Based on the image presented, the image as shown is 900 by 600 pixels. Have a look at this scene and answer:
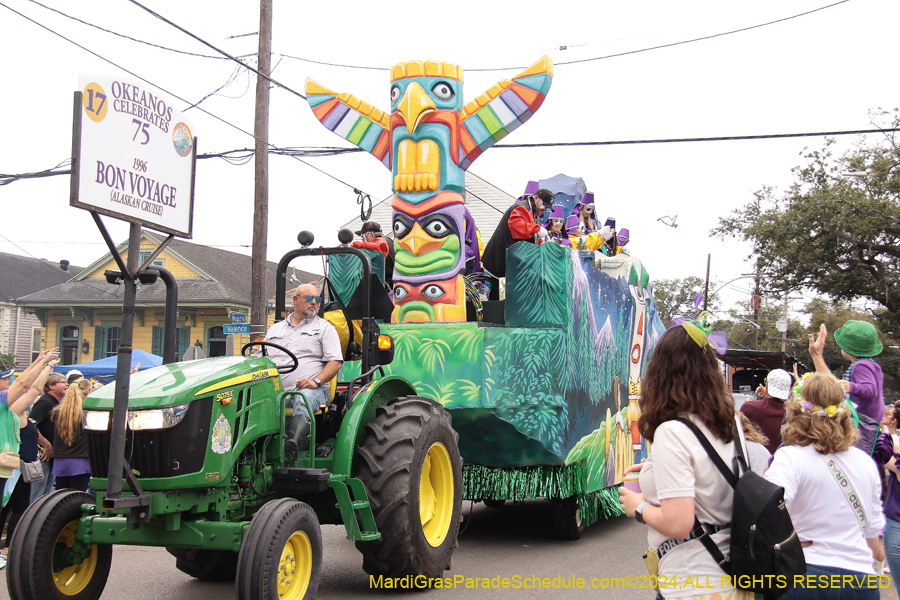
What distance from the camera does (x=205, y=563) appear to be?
5.70 metres

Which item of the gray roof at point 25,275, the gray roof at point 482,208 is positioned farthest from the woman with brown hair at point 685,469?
the gray roof at point 25,275

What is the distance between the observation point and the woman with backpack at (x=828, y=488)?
10.0 feet

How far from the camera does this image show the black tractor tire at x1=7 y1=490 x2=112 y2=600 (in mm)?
4141

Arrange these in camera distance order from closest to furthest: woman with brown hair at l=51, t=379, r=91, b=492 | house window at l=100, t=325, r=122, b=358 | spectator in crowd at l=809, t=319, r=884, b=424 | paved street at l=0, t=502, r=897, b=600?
spectator in crowd at l=809, t=319, r=884, b=424 < paved street at l=0, t=502, r=897, b=600 < woman with brown hair at l=51, t=379, r=91, b=492 < house window at l=100, t=325, r=122, b=358

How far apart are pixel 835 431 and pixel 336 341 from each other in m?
3.32

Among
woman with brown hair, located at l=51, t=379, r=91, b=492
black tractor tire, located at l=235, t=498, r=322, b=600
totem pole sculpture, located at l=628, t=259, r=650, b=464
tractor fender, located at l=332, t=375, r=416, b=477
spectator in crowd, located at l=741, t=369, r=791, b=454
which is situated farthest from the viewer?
totem pole sculpture, located at l=628, t=259, r=650, b=464

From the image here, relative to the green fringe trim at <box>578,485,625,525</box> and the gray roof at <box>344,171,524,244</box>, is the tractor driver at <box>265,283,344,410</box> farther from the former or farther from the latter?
the gray roof at <box>344,171,524,244</box>

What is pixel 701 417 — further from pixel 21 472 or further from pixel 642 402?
pixel 21 472

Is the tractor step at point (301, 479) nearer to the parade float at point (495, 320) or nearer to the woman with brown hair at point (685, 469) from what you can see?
the parade float at point (495, 320)

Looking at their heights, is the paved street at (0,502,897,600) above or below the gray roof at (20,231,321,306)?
below

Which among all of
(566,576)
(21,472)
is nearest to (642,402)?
(566,576)

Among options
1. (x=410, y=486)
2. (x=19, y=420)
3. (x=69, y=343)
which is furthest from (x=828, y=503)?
(x=69, y=343)

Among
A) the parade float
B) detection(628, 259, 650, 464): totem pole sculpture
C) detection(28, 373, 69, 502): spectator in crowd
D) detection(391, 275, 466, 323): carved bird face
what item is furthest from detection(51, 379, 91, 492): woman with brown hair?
detection(628, 259, 650, 464): totem pole sculpture

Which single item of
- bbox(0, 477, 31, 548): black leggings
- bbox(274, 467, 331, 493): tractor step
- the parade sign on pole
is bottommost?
bbox(0, 477, 31, 548): black leggings
